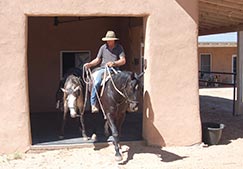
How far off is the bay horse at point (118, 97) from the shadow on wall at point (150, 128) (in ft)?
2.21

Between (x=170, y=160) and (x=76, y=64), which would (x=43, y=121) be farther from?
(x=170, y=160)

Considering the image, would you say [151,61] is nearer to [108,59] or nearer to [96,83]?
[108,59]

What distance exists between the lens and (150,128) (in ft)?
31.2

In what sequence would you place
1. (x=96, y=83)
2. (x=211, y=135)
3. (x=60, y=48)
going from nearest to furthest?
1. (x=96, y=83)
2. (x=211, y=135)
3. (x=60, y=48)

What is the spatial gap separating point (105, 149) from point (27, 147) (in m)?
1.60

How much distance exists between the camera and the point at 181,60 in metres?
9.54

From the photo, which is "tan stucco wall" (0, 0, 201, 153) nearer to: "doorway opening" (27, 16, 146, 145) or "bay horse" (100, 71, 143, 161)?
"bay horse" (100, 71, 143, 161)

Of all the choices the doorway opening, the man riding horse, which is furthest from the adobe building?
the doorway opening

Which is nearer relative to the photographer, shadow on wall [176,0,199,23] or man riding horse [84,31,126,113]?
man riding horse [84,31,126,113]

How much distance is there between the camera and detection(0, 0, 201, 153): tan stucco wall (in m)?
8.67

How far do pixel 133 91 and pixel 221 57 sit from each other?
20531 millimetres

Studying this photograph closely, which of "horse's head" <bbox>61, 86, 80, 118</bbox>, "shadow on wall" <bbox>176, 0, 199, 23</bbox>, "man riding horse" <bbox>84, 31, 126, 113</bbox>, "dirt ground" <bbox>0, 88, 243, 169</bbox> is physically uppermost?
"shadow on wall" <bbox>176, 0, 199, 23</bbox>

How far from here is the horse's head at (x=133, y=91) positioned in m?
7.94

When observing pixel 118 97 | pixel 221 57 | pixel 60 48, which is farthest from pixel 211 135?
pixel 221 57
